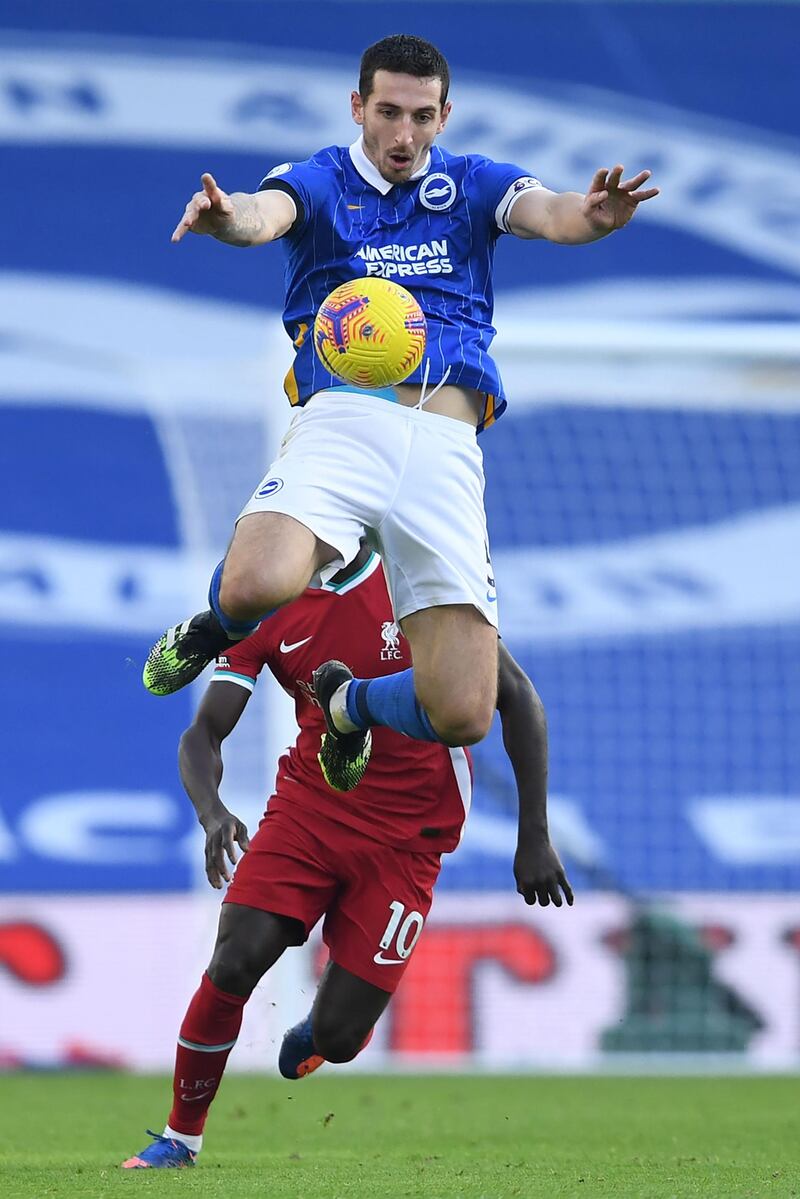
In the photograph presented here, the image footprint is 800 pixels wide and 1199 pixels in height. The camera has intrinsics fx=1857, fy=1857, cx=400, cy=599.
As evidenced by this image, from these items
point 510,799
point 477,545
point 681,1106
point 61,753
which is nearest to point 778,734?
point 510,799

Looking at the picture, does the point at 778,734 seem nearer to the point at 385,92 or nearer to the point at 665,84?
the point at 665,84

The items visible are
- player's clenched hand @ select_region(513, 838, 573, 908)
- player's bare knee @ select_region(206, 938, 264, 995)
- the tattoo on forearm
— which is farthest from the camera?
player's clenched hand @ select_region(513, 838, 573, 908)

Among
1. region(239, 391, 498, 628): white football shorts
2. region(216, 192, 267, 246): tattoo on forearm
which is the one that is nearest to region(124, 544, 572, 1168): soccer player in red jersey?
region(239, 391, 498, 628): white football shorts

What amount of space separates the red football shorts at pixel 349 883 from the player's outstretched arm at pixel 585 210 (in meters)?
1.89

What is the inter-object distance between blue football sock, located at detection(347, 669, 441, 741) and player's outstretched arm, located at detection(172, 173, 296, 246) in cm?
125

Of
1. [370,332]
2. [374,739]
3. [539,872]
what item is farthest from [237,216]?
[539,872]

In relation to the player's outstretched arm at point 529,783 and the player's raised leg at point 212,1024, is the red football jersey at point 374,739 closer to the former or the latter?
the player's outstretched arm at point 529,783

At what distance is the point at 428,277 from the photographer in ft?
17.2

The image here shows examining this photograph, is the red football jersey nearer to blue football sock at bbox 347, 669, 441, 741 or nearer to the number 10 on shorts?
the number 10 on shorts

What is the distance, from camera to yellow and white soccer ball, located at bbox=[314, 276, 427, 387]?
4.89 meters

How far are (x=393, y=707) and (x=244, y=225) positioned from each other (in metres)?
1.35

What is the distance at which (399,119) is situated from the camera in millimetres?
5129

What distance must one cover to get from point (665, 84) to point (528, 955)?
6093 mm

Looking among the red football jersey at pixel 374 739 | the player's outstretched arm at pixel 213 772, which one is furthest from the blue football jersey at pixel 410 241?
the player's outstretched arm at pixel 213 772
